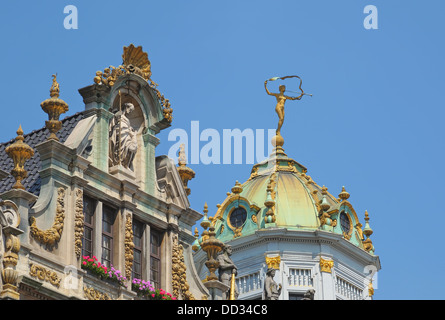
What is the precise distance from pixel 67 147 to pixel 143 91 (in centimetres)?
551

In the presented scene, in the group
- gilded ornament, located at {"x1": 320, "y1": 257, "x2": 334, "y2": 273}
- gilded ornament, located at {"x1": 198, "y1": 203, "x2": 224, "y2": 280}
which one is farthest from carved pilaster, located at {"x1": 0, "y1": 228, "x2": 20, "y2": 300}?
gilded ornament, located at {"x1": 320, "y1": 257, "x2": 334, "y2": 273}

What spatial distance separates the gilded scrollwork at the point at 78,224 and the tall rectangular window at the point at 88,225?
51 cm

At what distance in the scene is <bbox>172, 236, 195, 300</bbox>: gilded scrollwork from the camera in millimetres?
50375

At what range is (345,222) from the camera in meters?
72.9

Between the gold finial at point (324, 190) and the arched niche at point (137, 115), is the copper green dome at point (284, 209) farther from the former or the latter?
the arched niche at point (137, 115)

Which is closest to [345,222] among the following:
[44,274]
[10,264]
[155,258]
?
[155,258]

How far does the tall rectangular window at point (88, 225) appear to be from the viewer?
47.2 meters

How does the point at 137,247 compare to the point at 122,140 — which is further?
the point at 122,140

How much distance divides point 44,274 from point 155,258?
21.4 feet

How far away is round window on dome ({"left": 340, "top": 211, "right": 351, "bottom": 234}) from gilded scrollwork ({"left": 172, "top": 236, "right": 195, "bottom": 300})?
22407 mm

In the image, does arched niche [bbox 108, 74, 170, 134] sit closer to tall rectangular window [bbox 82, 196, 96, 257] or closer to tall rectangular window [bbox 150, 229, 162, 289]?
tall rectangular window [bbox 150, 229, 162, 289]

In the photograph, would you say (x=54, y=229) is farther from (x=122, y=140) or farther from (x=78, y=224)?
(x=122, y=140)

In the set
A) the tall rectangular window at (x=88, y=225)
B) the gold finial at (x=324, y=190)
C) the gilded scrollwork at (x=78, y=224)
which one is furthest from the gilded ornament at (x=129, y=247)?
the gold finial at (x=324, y=190)
